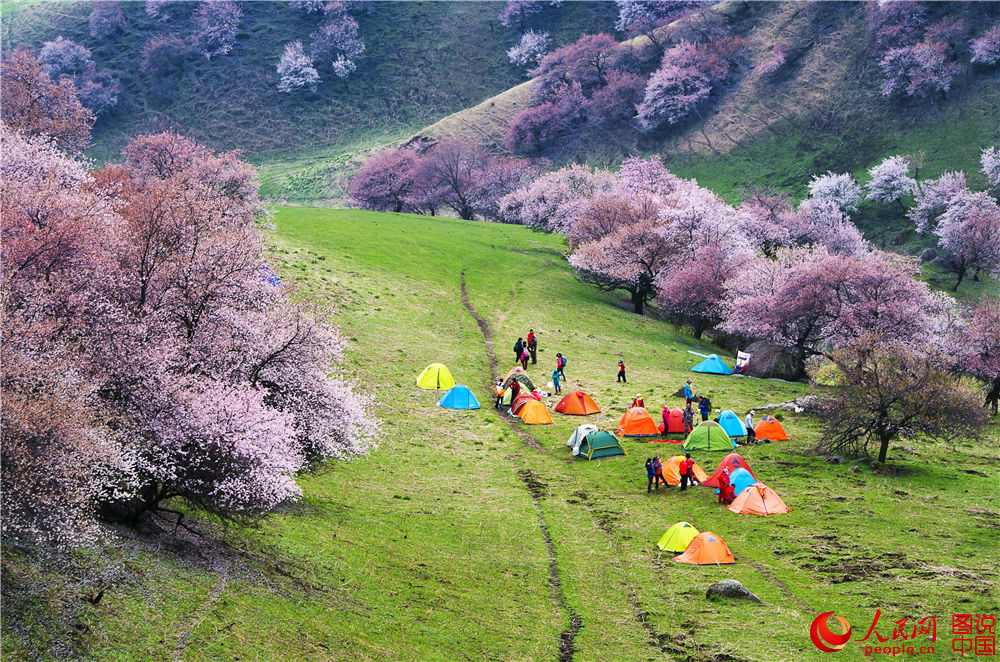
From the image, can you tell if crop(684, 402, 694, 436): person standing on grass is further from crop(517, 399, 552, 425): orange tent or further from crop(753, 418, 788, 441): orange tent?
crop(517, 399, 552, 425): orange tent

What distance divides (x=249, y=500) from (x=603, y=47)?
452 ft

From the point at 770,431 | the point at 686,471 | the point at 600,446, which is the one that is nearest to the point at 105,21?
the point at 600,446

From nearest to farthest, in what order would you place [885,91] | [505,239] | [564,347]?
1. [564,347]
2. [505,239]
3. [885,91]

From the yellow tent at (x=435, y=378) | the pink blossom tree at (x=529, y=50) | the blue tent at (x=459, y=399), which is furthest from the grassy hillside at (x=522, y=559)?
the pink blossom tree at (x=529, y=50)

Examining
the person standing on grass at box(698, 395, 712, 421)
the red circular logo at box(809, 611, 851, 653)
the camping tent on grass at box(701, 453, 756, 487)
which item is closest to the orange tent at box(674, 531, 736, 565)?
the red circular logo at box(809, 611, 851, 653)

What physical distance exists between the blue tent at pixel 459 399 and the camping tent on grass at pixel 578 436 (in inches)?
280

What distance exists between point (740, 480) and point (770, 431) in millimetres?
8984

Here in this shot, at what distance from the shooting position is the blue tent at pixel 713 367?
60.7 metres

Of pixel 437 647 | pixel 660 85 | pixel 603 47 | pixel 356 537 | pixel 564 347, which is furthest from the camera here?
pixel 603 47

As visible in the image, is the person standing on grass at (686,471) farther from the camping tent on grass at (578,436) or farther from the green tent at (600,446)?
the camping tent on grass at (578,436)

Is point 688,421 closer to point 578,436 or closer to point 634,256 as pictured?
point 578,436

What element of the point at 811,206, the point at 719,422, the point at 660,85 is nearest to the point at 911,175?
the point at 811,206

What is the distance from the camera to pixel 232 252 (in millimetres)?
29062

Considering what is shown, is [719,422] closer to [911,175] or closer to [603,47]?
[911,175]
